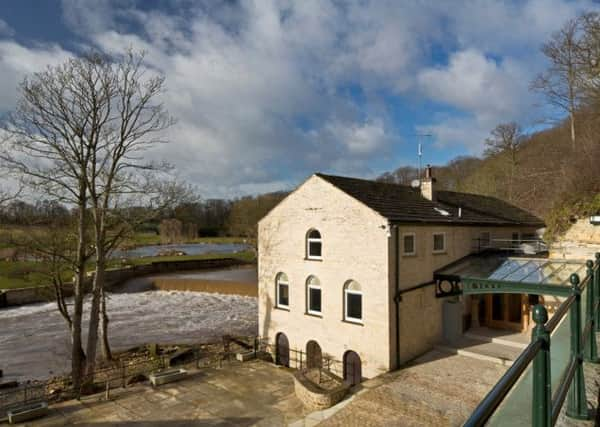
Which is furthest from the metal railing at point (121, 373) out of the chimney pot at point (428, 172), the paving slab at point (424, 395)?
the chimney pot at point (428, 172)

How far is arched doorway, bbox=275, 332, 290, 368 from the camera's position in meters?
19.5

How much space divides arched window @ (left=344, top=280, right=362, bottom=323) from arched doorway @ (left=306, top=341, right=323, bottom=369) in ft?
8.34

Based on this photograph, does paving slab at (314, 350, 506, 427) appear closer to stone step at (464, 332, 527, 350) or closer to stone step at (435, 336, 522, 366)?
stone step at (435, 336, 522, 366)

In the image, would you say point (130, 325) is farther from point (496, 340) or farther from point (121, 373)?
point (496, 340)

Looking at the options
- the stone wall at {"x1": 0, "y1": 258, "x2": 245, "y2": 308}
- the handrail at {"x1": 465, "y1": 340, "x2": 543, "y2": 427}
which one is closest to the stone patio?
the handrail at {"x1": 465, "y1": 340, "x2": 543, "y2": 427}

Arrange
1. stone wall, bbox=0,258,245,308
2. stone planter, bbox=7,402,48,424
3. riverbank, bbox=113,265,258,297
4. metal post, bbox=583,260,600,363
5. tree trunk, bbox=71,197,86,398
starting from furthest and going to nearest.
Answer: riverbank, bbox=113,265,258,297
stone wall, bbox=0,258,245,308
tree trunk, bbox=71,197,86,398
stone planter, bbox=7,402,48,424
metal post, bbox=583,260,600,363

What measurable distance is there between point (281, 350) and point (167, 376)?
585 centimetres

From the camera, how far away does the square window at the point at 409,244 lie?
640 inches


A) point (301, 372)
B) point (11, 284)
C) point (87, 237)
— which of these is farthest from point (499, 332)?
point (11, 284)

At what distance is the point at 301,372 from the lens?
50.2 feet

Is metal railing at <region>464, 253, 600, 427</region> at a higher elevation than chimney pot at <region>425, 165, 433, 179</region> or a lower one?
lower

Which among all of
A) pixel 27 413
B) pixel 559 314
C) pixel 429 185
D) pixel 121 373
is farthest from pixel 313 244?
pixel 559 314

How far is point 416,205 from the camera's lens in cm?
1861

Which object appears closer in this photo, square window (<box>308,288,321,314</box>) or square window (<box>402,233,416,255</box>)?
square window (<box>402,233,416,255</box>)
